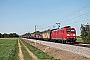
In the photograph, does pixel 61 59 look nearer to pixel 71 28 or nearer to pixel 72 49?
pixel 72 49

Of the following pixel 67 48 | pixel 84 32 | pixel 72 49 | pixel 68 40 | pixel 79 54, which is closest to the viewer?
pixel 79 54

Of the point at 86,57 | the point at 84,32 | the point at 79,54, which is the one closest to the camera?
the point at 86,57

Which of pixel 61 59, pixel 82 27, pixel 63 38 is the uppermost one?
pixel 82 27

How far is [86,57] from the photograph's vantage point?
21.9 meters

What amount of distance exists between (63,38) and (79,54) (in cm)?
2358

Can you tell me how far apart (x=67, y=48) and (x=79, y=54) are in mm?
6473

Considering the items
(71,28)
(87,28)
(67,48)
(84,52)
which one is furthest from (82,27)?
(84,52)

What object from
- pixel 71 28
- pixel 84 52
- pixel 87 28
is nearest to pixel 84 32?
pixel 87 28

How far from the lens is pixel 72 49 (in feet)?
91.5

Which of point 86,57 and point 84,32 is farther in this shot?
point 84,32

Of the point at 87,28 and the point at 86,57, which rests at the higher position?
the point at 87,28

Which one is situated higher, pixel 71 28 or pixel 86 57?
pixel 71 28

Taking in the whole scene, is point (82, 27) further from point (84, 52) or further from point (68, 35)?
point (84, 52)

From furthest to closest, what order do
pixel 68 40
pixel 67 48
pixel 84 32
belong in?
pixel 84 32 → pixel 68 40 → pixel 67 48
